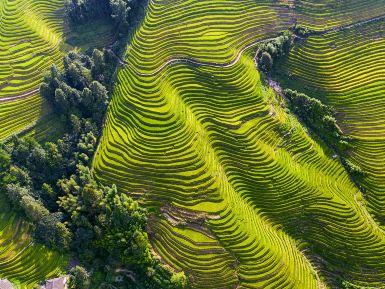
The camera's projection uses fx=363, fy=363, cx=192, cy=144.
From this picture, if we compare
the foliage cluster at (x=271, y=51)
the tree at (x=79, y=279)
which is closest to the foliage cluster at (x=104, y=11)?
the foliage cluster at (x=271, y=51)

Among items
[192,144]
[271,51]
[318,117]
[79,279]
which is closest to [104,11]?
[271,51]

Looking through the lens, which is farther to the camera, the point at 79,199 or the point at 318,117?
the point at 318,117

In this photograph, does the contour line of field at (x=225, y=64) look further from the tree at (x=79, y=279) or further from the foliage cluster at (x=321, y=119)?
the tree at (x=79, y=279)

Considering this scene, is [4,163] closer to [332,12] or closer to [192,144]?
[192,144]

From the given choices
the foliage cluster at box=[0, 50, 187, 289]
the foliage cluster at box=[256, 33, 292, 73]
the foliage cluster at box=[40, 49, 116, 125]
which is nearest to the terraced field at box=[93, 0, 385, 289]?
the foliage cluster at box=[256, 33, 292, 73]

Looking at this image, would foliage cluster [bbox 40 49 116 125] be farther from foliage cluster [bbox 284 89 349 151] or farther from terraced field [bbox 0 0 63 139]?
foliage cluster [bbox 284 89 349 151]

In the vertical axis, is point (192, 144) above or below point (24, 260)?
above
